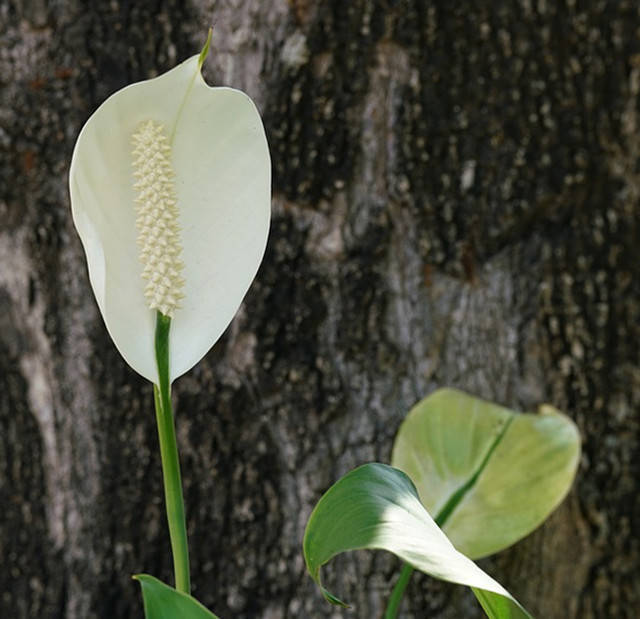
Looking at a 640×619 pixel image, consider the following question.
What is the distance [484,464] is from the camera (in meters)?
0.60

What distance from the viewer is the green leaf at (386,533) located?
0.24 meters

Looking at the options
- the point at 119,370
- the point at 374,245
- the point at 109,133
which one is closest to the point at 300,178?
the point at 374,245

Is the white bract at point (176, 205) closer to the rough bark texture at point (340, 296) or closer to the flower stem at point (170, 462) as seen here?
the flower stem at point (170, 462)

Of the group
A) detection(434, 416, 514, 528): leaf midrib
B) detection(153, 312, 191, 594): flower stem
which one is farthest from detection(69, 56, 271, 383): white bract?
detection(434, 416, 514, 528): leaf midrib

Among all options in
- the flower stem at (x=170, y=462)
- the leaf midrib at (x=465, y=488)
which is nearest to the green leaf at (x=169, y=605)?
the flower stem at (x=170, y=462)

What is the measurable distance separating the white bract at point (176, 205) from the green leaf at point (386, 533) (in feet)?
0.30

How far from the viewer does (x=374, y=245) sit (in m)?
0.66

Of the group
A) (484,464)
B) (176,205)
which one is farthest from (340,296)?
(176,205)

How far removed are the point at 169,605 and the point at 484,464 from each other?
34cm

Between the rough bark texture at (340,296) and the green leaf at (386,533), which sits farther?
the rough bark texture at (340,296)

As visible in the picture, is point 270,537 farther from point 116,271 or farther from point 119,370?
point 116,271

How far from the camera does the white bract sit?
0.34 metres

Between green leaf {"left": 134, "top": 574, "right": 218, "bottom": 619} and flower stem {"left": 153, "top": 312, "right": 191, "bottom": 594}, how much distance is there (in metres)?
0.03

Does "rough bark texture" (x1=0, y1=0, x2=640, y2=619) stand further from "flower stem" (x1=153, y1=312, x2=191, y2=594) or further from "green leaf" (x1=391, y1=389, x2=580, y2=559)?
"flower stem" (x1=153, y1=312, x2=191, y2=594)
